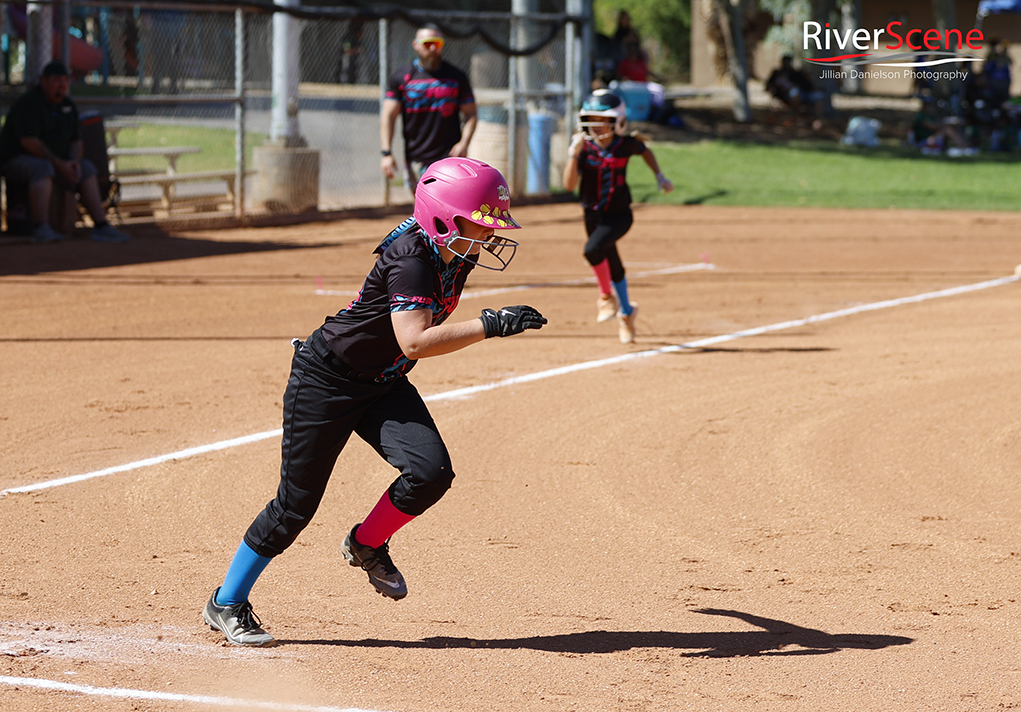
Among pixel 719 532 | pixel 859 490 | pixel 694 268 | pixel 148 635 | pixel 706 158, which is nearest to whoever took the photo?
pixel 148 635

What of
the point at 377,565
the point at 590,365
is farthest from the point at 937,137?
the point at 377,565

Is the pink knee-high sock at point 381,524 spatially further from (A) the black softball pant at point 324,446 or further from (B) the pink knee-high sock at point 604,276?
(B) the pink knee-high sock at point 604,276

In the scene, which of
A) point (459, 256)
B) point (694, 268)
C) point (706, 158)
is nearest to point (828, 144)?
point (706, 158)

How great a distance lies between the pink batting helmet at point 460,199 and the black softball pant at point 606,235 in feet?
18.6

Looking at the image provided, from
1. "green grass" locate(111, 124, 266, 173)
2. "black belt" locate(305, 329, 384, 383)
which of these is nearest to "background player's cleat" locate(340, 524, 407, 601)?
"black belt" locate(305, 329, 384, 383)

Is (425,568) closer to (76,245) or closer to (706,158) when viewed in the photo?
(76,245)

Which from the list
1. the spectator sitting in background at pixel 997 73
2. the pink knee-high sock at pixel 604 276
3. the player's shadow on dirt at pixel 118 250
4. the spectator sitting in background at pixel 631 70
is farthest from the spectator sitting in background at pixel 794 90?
the pink knee-high sock at pixel 604 276

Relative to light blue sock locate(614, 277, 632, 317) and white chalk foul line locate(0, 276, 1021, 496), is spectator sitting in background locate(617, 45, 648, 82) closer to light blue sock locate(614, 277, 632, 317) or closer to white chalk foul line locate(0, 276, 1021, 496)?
white chalk foul line locate(0, 276, 1021, 496)

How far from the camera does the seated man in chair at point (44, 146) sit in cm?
1407

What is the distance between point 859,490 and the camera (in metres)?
6.75

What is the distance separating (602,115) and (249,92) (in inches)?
743

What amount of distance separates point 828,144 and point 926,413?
21953mm

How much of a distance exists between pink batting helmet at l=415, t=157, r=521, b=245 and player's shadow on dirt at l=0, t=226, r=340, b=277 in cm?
948

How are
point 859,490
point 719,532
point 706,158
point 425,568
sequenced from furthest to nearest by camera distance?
point 706,158, point 859,490, point 719,532, point 425,568
